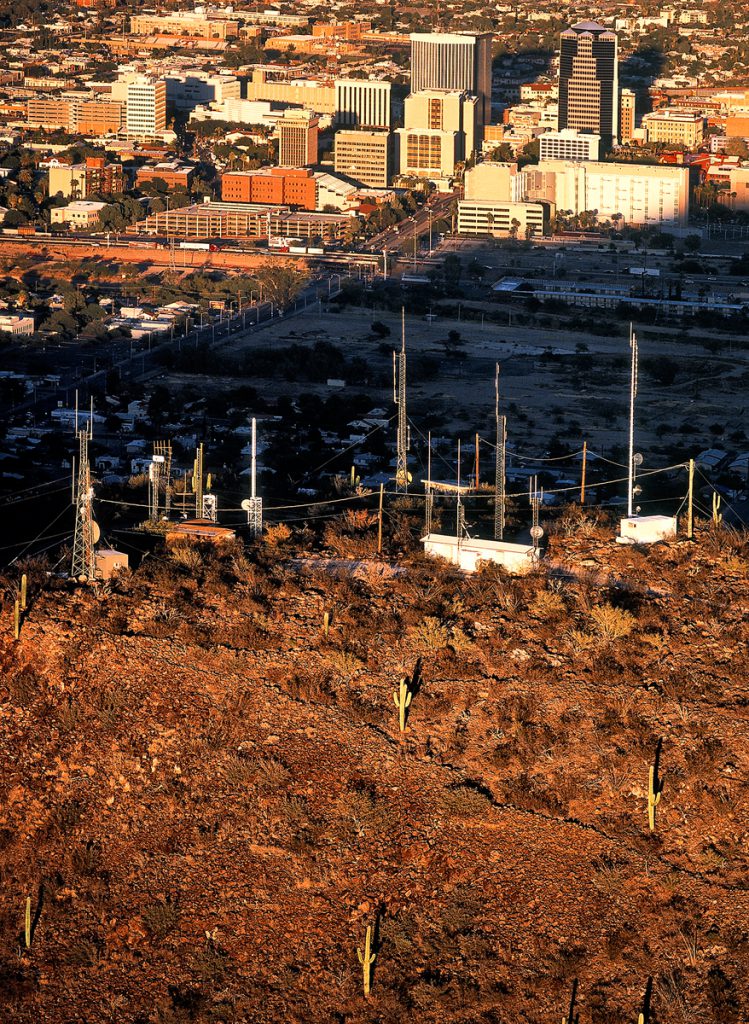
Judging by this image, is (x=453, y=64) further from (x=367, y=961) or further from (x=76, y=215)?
(x=367, y=961)

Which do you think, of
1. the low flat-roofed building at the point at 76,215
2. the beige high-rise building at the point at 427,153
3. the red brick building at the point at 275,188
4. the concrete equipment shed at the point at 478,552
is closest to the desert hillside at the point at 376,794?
the concrete equipment shed at the point at 478,552

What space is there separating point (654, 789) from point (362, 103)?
6100 centimetres

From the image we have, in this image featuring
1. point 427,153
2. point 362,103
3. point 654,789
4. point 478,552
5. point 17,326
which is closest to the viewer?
point 654,789

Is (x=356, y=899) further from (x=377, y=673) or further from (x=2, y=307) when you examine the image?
(x=2, y=307)

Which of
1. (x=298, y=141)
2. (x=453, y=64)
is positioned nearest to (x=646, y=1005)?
(x=298, y=141)

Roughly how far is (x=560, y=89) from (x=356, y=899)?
57.3 meters

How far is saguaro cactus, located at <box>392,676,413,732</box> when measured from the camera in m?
11.7

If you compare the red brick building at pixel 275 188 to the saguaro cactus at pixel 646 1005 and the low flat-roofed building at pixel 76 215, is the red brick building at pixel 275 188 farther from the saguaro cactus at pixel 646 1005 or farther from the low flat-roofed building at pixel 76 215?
the saguaro cactus at pixel 646 1005

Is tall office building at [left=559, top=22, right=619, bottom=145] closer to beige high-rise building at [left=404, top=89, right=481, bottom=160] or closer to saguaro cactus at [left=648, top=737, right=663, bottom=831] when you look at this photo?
beige high-rise building at [left=404, top=89, right=481, bottom=160]

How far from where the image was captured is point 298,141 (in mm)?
61156

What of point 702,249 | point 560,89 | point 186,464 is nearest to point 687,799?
point 186,464

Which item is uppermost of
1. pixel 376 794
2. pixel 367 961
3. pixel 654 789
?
pixel 654 789

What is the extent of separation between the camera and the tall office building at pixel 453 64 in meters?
71.8

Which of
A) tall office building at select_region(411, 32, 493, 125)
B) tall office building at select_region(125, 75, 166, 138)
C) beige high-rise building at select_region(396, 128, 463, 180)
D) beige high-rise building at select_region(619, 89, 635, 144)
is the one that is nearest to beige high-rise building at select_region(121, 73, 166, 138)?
tall office building at select_region(125, 75, 166, 138)
